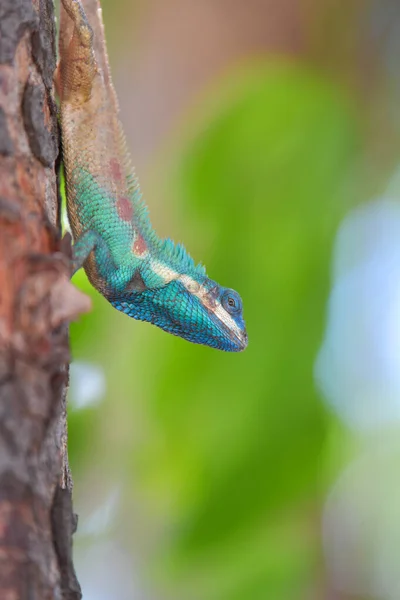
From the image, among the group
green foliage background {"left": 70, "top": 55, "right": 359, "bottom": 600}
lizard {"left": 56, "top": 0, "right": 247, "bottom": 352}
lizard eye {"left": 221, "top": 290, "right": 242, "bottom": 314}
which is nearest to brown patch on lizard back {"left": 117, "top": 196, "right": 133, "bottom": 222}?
lizard {"left": 56, "top": 0, "right": 247, "bottom": 352}

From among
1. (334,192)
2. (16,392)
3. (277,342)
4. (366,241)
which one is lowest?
(16,392)

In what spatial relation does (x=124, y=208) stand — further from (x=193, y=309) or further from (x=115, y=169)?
(x=193, y=309)

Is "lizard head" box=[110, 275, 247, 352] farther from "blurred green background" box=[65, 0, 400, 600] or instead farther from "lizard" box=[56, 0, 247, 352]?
"blurred green background" box=[65, 0, 400, 600]

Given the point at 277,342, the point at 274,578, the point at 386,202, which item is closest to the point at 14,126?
the point at 277,342

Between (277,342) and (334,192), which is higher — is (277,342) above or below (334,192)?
below

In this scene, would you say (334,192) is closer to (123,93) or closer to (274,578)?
(123,93)

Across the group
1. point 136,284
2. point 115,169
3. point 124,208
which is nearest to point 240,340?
point 136,284

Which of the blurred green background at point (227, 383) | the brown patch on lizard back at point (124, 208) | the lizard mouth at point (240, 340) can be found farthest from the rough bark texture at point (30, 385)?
the blurred green background at point (227, 383)
